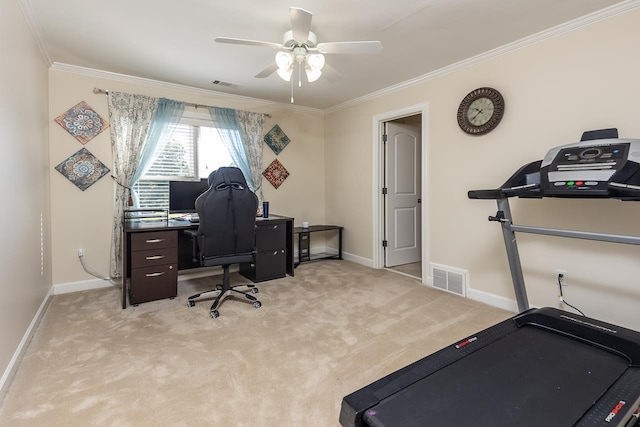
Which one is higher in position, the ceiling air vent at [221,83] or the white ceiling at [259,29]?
the ceiling air vent at [221,83]

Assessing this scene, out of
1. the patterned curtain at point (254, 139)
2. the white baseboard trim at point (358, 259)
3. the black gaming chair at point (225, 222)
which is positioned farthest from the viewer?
the white baseboard trim at point (358, 259)

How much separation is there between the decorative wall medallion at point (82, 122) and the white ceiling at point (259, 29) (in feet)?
1.51

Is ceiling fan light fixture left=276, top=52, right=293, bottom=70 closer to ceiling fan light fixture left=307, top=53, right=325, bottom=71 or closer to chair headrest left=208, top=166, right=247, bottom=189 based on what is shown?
ceiling fan light fixture left=307, top=53, right=325, bottom=71

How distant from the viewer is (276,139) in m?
4.68

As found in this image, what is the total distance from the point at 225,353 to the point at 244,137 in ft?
9.80

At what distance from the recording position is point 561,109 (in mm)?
2531

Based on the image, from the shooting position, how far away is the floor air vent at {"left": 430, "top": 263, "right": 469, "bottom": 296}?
328 centimetres

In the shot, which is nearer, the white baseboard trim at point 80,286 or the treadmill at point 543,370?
the treadmill at point 543,370

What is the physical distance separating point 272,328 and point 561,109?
9.68 feet

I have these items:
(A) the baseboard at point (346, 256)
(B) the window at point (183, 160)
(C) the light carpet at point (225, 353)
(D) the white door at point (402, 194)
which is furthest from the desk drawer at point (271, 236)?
(D) the white door at point (402, 194)

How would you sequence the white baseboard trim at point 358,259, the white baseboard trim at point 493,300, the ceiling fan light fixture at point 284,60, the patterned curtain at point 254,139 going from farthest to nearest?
the white baseboard trim at point 358,259 < the patterned curtain at point 254,139 < the white baseboard trim at point 493,300 < the ceiling fan light fixture at point 284,60

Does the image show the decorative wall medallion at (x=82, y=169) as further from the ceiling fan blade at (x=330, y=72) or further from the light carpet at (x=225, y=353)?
the ceiling fan blade at (x=330, y=72)

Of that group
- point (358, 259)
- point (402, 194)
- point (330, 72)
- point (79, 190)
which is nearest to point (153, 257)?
point (79, 190)

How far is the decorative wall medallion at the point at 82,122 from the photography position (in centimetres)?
329
